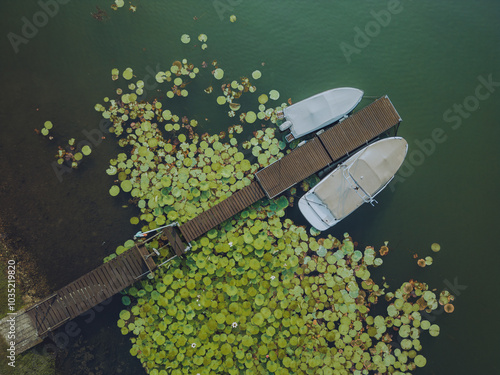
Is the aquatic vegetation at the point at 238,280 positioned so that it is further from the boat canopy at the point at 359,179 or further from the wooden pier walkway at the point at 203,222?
the boat canopy at the point at 359,179

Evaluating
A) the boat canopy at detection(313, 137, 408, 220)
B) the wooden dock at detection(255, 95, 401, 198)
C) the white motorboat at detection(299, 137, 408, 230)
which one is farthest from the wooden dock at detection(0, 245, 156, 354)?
the boat canopy at detection(313, 137, 408, 220)

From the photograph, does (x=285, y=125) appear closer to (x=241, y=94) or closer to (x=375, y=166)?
(x=241, y=94)

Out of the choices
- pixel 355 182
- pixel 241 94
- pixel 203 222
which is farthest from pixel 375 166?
pixel 203 222

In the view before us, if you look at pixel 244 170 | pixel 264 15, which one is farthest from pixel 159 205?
pixel 264 15

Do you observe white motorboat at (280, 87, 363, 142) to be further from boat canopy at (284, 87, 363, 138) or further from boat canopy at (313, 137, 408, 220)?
boat canopy at (313, 137, 408, 220)

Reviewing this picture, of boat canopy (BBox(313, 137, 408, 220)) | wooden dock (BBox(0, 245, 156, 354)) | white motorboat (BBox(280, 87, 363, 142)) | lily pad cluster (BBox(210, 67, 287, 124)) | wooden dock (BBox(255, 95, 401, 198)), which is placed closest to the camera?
wooden dock (BBox(0, 245, 156, 354))

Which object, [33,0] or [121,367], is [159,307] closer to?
[121,367]
